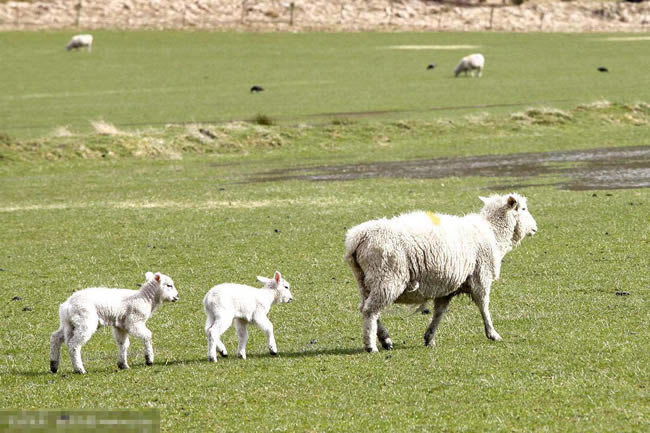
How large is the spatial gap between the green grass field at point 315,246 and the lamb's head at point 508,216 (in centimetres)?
105

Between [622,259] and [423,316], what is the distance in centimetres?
443

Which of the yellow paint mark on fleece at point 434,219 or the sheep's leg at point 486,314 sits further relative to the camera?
the yellow paint mark on fleece at point 434,219

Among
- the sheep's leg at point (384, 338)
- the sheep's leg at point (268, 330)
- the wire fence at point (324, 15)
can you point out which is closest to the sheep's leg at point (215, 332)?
the sheep's leg at point (268, 330)

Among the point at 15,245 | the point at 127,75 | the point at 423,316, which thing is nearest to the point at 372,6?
the point at 127,75

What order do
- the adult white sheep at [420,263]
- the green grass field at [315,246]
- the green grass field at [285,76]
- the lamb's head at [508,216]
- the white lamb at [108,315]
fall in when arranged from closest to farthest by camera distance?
the green grass field at [315,246], the white lamb at [108,315], the adult white sheep at [420,263], the lamb's head at [508,216], the green grass field at [285,76]

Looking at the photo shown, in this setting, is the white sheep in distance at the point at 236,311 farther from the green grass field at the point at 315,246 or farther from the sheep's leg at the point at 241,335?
the green grass field at the point at 315,246

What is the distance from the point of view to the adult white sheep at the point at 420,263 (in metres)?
11.3

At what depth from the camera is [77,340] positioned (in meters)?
10.6

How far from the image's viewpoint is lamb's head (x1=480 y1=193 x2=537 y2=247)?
502 inches

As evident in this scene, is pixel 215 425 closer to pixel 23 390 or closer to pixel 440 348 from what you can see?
pixel 23 390

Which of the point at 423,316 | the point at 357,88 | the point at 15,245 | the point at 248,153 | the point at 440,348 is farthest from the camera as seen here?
the point at 357,88

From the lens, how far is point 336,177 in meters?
29.7

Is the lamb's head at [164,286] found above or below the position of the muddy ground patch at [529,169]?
above

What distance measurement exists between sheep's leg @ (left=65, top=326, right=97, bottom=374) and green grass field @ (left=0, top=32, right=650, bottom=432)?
6.2 inches
